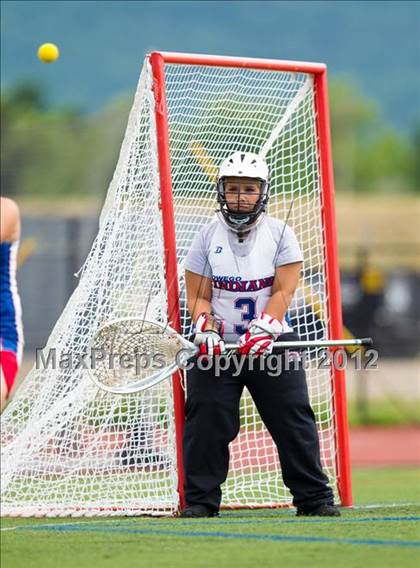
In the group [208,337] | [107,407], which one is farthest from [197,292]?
[107,407]

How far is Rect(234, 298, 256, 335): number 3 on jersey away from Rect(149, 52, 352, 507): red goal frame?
1.45ft

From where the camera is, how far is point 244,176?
6.86 meters

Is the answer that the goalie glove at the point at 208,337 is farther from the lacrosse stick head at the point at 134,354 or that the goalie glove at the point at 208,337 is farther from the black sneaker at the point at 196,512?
the black sneaker at the point at 196,512

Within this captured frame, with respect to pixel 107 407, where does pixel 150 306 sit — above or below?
above

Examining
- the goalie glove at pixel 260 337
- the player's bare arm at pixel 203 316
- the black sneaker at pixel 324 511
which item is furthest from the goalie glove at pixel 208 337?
the black sneaker at pixel 324 511

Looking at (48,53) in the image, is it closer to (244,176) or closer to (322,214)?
(244,176)

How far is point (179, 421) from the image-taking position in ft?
23.6

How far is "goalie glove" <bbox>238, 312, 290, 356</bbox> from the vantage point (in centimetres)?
661

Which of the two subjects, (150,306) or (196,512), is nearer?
(196,512)

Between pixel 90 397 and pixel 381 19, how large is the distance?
149 meters

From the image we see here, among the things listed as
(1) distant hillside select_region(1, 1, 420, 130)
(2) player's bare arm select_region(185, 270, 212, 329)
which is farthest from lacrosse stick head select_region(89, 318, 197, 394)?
(1) distant hillside select_region(1, 1, 420, 130)

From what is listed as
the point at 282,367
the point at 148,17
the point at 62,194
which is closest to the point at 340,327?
the point at 282,367

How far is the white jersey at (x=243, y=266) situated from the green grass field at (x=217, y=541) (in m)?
1.12

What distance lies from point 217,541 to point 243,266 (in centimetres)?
174
